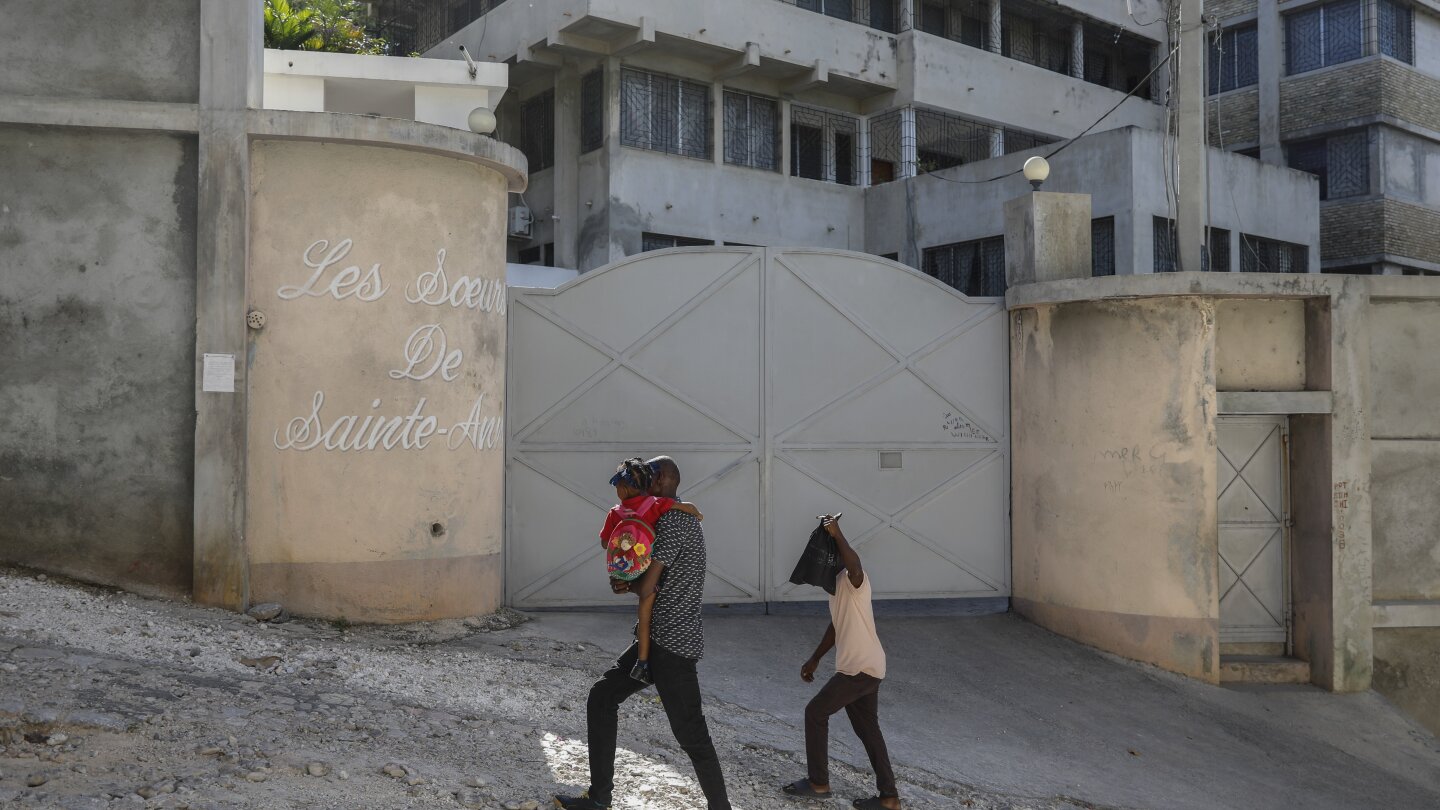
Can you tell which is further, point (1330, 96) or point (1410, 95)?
point (1330, 96)

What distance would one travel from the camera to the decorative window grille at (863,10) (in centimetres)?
2188

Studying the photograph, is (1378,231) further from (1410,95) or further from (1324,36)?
(1324,36)

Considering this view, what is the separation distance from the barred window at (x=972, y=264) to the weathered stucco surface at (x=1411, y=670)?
1022cm

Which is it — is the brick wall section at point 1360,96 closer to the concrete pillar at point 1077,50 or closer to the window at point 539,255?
the concrete pillar at point 1077,50

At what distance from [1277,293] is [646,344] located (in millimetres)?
5152

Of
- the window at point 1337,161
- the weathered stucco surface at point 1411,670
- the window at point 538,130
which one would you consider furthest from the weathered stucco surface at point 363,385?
the window at point 1337,161

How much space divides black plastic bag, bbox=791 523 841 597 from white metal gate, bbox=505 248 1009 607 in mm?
3782

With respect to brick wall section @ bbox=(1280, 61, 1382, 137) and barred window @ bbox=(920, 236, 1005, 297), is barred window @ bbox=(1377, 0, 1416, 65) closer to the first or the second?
brick wall section @ bbox=(1280, 61, 1382, 137)

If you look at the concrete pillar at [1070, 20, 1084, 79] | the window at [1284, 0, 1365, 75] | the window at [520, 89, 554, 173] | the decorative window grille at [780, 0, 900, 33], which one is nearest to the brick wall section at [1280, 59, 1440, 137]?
the window at [1284, 0, 1365, 75]

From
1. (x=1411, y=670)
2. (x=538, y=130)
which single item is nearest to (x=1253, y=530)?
(x=1411, y=670)

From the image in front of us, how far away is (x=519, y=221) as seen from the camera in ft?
66.8

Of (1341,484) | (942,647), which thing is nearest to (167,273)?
(942,647)

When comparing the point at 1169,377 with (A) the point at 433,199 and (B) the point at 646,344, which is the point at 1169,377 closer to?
(B) the point at 646,344

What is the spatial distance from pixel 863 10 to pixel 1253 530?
15.5 metres
